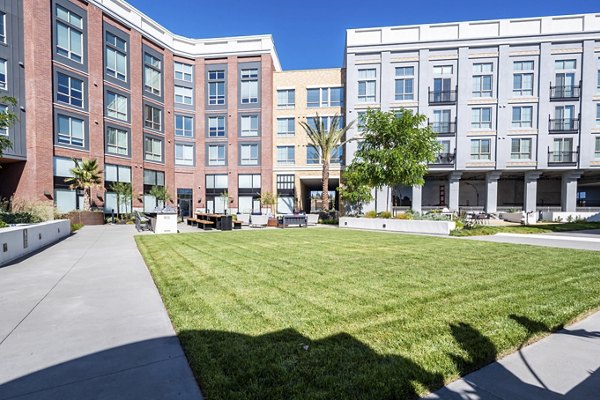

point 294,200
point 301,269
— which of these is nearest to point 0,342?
point 301,269

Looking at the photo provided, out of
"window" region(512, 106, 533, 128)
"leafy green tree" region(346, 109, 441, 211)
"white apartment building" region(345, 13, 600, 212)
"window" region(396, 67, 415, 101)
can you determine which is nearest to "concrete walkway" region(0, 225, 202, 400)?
"leafy green tree" region(346, 109, 441, 211)

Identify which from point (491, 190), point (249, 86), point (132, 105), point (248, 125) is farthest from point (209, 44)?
point (491, 190)

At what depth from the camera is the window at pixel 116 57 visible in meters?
29.6

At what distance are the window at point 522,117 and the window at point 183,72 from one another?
38.8 meters

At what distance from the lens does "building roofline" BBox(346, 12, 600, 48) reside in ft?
97.7

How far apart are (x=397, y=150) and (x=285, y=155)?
19.7 metres

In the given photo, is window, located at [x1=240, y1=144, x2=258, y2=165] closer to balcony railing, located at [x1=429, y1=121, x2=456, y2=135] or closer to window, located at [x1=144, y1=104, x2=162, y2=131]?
window, located at [x1=144, y1=104, x2=162, y2=131]

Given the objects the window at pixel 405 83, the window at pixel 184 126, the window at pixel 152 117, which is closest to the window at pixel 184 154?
the window at pixel 184 126

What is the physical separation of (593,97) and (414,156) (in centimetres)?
2605

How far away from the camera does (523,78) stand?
30781 mm

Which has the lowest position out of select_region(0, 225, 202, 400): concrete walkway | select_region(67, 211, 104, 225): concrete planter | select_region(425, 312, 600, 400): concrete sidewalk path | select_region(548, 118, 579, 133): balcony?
select_region(67, 211, 104, 225): concrete planter

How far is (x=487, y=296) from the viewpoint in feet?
16.8

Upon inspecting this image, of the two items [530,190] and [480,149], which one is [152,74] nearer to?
[480,149]

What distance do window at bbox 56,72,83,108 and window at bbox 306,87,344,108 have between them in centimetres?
2360
